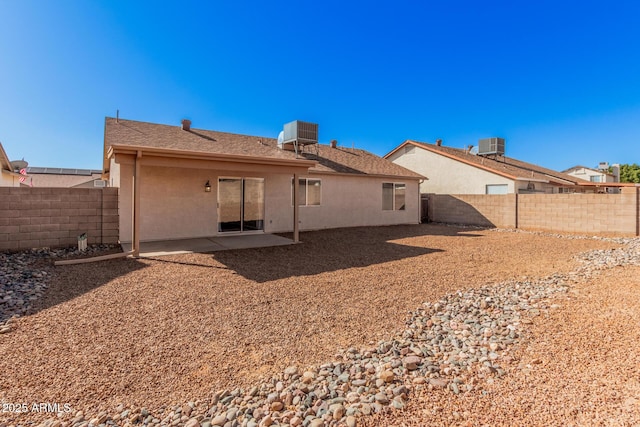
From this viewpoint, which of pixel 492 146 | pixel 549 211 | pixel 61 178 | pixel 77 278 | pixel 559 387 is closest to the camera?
pixel 559 387

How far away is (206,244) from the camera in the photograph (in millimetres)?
9141

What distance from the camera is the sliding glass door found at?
1066cm

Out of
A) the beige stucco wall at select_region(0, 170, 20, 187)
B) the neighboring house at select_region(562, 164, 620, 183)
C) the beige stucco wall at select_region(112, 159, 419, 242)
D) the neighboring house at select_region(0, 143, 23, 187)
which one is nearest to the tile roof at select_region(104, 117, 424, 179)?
the beige stucco wall at select_region(112, 159, 419, 242)

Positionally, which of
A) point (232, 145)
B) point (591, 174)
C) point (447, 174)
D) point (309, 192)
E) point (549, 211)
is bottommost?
point (549, 211)

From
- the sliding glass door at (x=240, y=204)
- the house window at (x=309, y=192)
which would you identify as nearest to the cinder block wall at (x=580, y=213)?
the house window at (x=309, y=192)

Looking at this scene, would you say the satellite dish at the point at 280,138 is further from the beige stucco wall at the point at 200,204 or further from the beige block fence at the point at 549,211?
the beige block fence at the point at 549,211

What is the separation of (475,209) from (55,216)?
16630 millimetres

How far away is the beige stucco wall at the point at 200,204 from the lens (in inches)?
368

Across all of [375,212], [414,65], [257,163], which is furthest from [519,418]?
[414,65]

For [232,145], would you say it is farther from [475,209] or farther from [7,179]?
[7,179]

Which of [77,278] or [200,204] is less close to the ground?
[200,204]

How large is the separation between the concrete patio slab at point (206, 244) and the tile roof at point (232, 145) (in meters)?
2.66

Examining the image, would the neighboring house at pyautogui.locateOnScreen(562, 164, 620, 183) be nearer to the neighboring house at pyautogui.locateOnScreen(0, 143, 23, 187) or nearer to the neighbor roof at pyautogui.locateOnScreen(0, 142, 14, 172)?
the neighbor roof at pyautogui.locateOnScreen(0, 142, 14, 172)

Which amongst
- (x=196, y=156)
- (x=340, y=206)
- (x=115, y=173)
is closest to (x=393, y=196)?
(x=340, y=206)
